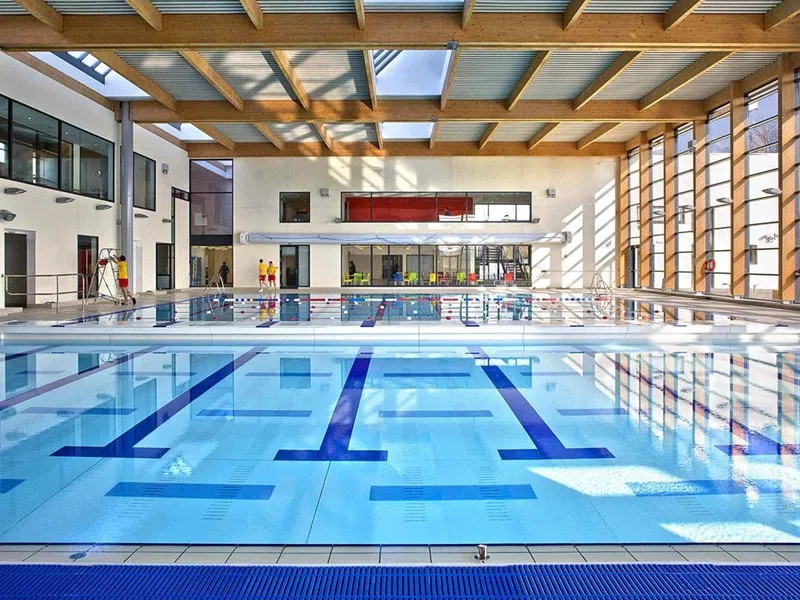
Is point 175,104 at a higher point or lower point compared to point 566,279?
higher

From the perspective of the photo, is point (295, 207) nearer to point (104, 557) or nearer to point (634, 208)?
point (634, 208)

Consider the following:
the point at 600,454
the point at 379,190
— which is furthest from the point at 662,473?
the point at 379,190

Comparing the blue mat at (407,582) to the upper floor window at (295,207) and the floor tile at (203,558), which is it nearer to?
the floor tile at (203,558)

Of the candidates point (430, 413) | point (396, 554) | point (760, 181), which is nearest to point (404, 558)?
point (396, 554)

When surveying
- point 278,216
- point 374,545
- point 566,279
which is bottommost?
point 374,545

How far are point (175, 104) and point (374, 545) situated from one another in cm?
1749

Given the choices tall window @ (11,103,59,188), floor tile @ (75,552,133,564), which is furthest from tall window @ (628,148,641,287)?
floor tile @ (75,552,133,564)

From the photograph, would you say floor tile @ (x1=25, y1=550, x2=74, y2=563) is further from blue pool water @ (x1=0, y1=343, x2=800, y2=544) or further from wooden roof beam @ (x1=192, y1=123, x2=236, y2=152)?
wooden roof beam @ (x1=192, y1=123, x2=236, y2=152)

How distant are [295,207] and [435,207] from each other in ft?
18.0

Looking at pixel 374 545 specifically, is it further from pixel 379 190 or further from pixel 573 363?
pixel 379 190

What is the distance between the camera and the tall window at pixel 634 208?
23.8 meters

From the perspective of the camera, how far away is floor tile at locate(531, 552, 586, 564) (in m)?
2.55

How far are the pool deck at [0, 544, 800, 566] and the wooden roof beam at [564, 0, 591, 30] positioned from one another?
1019 centimetres

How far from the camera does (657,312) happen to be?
13.4m
